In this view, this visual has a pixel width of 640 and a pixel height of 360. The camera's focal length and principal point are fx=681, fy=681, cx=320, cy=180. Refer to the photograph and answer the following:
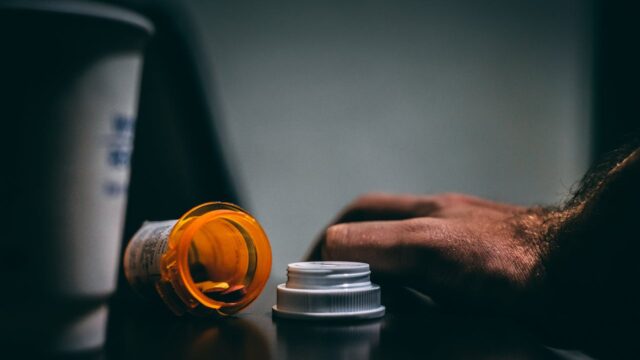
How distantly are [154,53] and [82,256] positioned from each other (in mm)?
1102

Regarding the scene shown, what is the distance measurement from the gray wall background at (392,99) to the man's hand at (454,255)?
4.31ft

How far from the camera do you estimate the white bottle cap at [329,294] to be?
1.55 feet

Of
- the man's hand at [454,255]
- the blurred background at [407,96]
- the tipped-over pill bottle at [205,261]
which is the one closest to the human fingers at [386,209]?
the man's hand at [454,255]

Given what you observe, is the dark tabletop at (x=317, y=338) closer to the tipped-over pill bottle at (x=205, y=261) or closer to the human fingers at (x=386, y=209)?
the tipped-over pill bottle at (x=205, y=261)

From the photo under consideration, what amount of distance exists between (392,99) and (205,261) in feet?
5.17

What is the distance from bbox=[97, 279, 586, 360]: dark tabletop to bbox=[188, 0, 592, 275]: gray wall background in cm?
141

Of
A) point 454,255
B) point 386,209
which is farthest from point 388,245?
point 386,209

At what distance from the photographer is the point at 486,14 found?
6.99ft

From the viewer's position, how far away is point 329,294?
18.6 inches

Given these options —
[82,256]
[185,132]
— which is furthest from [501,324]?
[185,132]

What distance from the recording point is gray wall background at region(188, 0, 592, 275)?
1.94 m

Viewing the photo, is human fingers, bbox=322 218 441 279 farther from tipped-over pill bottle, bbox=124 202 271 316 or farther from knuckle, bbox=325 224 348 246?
tipped-over pill bottle, bbox=124 202 271 316

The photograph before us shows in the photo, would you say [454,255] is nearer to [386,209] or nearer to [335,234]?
[335,234]

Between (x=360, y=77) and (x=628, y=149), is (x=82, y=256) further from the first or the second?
(x=360, y=77)
